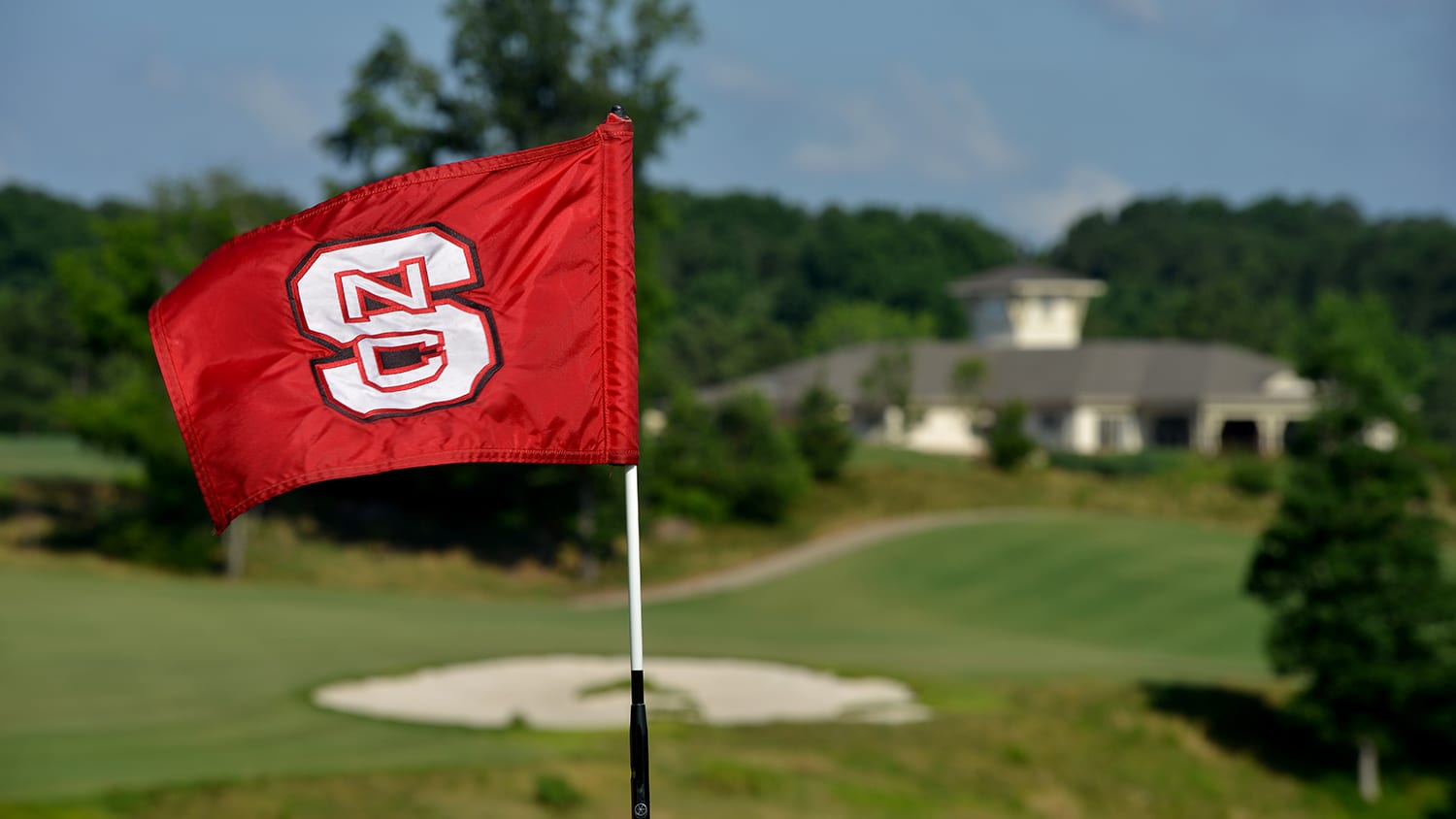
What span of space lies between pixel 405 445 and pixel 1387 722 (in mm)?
20053

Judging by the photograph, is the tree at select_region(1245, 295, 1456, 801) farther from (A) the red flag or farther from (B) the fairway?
(A) the red flag

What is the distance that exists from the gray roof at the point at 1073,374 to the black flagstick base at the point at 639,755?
57.6 metres

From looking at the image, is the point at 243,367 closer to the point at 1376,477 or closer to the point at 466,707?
the point at 466,707

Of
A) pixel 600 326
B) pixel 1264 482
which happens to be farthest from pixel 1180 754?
pixel 1264 482

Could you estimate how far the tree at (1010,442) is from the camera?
57000mm

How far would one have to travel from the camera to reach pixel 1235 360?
67875 mm

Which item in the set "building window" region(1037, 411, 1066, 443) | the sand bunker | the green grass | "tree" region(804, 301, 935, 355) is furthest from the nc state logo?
"tree" region(804, 301, 935, 355)

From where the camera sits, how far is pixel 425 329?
24.2 feet

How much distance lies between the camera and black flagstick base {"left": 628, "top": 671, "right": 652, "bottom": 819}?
6.91m

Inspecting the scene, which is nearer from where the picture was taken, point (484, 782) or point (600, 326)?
point (600, 326)

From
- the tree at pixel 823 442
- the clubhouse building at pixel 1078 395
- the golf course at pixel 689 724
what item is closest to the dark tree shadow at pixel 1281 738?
the golf course at pixel 689 724

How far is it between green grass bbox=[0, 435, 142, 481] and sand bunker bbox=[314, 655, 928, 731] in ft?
84.2

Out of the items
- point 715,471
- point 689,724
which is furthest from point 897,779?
point 715,471

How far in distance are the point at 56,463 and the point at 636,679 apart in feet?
190
